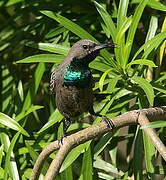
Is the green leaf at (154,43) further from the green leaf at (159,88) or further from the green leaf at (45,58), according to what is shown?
the green leaf at (45,58)

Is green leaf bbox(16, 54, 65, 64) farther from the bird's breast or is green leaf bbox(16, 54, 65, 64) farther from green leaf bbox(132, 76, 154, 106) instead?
green leaf bbox(132, 76, 154, 106)

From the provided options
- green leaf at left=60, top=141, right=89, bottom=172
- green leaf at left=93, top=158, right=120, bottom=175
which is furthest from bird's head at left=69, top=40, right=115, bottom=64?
green leaf at left=93, top=158, right=120, bottom=175

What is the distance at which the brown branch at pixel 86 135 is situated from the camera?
1703 mm

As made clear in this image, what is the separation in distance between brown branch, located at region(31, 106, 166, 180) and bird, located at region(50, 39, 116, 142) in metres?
0.36

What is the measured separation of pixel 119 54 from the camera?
7.16ft

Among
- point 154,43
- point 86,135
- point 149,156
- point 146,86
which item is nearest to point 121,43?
point 154,43

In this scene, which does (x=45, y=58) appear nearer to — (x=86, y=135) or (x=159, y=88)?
(x=159, y=88)

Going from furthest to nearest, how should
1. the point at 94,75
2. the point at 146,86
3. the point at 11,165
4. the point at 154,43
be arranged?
the point at 94,75 < the point at 11,165 < the point at 154,43 < the point at 146,86

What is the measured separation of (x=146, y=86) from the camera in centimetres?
204

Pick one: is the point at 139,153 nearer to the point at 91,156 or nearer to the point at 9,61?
the point at 91,156

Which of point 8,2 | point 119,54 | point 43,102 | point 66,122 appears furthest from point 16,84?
point 119,54

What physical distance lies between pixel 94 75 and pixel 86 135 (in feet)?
2.39

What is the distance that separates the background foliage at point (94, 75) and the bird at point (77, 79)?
66 mm

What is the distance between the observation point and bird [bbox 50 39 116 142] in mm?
2191
